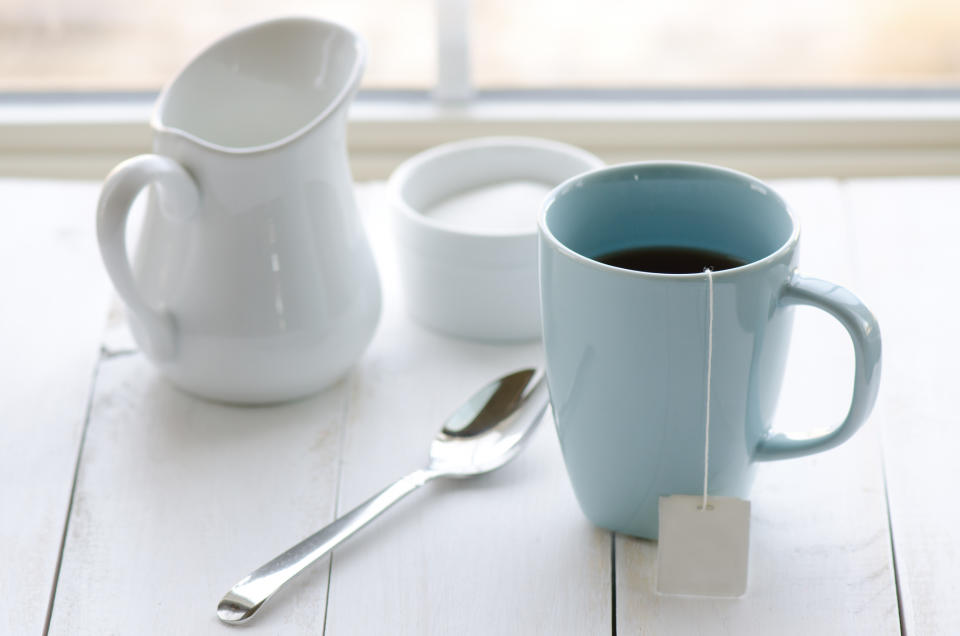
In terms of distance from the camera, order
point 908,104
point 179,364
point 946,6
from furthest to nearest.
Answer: point 946,6, point 908,104, point 179,364

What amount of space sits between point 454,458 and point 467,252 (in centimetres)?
14

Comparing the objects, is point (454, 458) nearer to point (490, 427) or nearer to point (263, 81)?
point (490, 427)

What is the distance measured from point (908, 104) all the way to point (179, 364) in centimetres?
80

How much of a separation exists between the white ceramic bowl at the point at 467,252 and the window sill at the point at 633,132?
33 cm

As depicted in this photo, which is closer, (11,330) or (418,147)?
(11,330)

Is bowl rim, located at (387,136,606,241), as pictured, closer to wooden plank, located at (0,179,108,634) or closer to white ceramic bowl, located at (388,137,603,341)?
white ceramic bowl, located at (388,137,603,341)

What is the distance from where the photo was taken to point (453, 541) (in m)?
0.51

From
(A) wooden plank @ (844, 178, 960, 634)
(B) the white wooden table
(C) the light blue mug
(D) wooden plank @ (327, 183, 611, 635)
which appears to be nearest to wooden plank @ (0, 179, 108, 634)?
(B) the white wooden table

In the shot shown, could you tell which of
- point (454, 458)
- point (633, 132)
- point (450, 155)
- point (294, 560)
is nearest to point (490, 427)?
point (454, 458)

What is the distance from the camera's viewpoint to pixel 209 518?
1.70 feet

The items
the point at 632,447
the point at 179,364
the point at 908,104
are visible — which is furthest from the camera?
the point at 908,104

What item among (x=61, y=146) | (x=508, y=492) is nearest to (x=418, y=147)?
(x=61, y=146)

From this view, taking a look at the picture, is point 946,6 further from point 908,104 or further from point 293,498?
point 293,498

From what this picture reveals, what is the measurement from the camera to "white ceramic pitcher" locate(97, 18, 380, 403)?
54 centimetres
